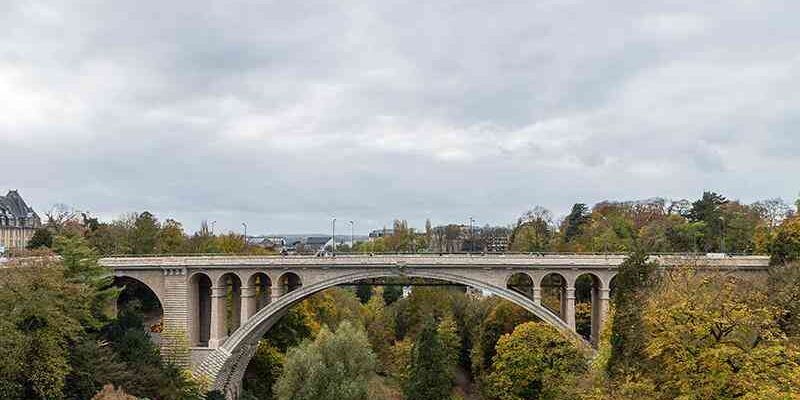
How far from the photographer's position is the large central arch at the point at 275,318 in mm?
32094

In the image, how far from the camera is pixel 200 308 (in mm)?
37750

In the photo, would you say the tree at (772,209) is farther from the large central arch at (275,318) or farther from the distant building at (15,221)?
the distant building at (15,221)

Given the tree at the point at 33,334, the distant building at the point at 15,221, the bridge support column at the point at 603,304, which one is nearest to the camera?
the tree at the point at 33,334

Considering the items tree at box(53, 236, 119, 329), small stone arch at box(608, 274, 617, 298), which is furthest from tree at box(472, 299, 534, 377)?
tree at box(53, 236, 119, 329)

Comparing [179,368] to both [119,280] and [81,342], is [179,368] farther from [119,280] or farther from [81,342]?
[119,280]

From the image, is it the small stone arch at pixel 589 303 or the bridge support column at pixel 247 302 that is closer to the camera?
the small stone arch at pixel 589 303

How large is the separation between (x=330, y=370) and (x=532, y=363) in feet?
36.6

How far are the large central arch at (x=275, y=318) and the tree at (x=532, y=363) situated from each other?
170 cm

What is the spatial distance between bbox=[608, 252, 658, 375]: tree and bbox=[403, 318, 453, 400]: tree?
1332cm

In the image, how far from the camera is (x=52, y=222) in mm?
59156

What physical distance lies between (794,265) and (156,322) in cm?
3825

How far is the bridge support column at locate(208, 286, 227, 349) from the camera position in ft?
114

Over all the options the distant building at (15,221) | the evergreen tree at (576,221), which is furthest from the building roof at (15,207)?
the evergreen tree at (576,221)

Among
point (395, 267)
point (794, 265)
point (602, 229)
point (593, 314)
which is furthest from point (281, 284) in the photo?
point (602, 229)
